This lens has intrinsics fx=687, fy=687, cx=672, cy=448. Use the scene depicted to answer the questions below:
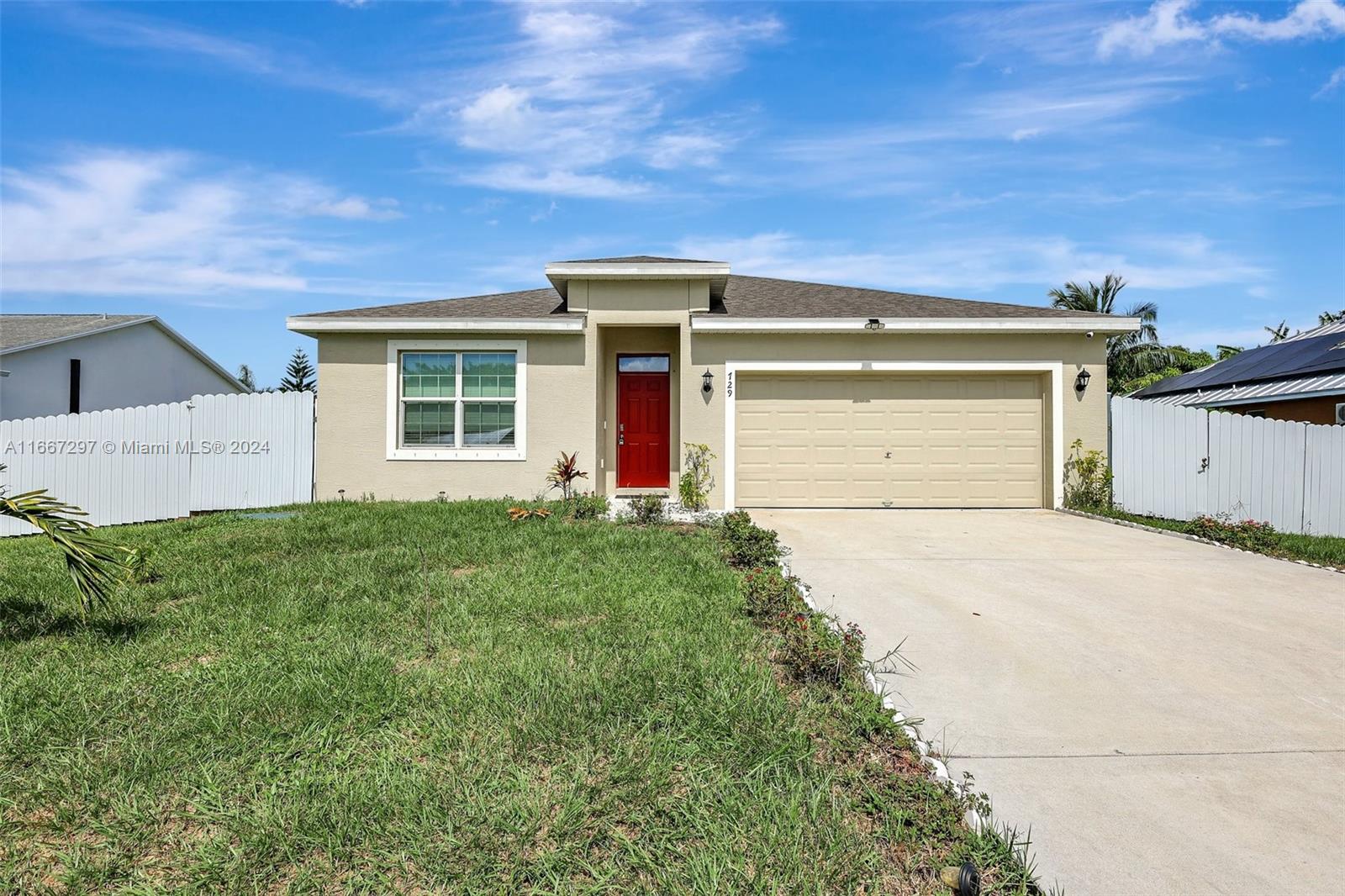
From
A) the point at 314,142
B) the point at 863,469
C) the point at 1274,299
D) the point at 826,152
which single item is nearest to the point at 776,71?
the point at 826,152

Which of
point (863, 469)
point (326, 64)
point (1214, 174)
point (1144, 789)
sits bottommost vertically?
point (1144, 789)

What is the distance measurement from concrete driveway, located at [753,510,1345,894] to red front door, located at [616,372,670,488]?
17.1ft

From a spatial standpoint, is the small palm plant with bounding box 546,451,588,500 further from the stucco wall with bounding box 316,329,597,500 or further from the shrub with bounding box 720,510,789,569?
the shrub with bounding box 720,510,789,569

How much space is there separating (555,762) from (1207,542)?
9.45 m

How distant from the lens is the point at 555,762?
2.91 metres

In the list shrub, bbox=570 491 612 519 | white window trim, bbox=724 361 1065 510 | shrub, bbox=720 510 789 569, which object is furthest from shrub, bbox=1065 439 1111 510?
shrub, bbox=570 491 612 519

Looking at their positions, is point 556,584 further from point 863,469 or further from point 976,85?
point 976,85

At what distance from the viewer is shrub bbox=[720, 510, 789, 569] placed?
6.73 metres

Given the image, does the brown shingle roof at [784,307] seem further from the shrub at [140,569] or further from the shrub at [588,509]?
the shrub at [140,569]

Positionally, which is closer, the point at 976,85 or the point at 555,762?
the point at 555,762

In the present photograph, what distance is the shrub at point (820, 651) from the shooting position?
388cm

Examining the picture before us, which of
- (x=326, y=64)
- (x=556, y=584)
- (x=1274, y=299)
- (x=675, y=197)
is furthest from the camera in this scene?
(x=1274, y=299)

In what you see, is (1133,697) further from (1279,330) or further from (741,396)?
(1279,330)

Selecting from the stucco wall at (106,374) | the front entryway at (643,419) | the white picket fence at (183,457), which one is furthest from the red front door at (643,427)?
the stucco wall at (106,374)
